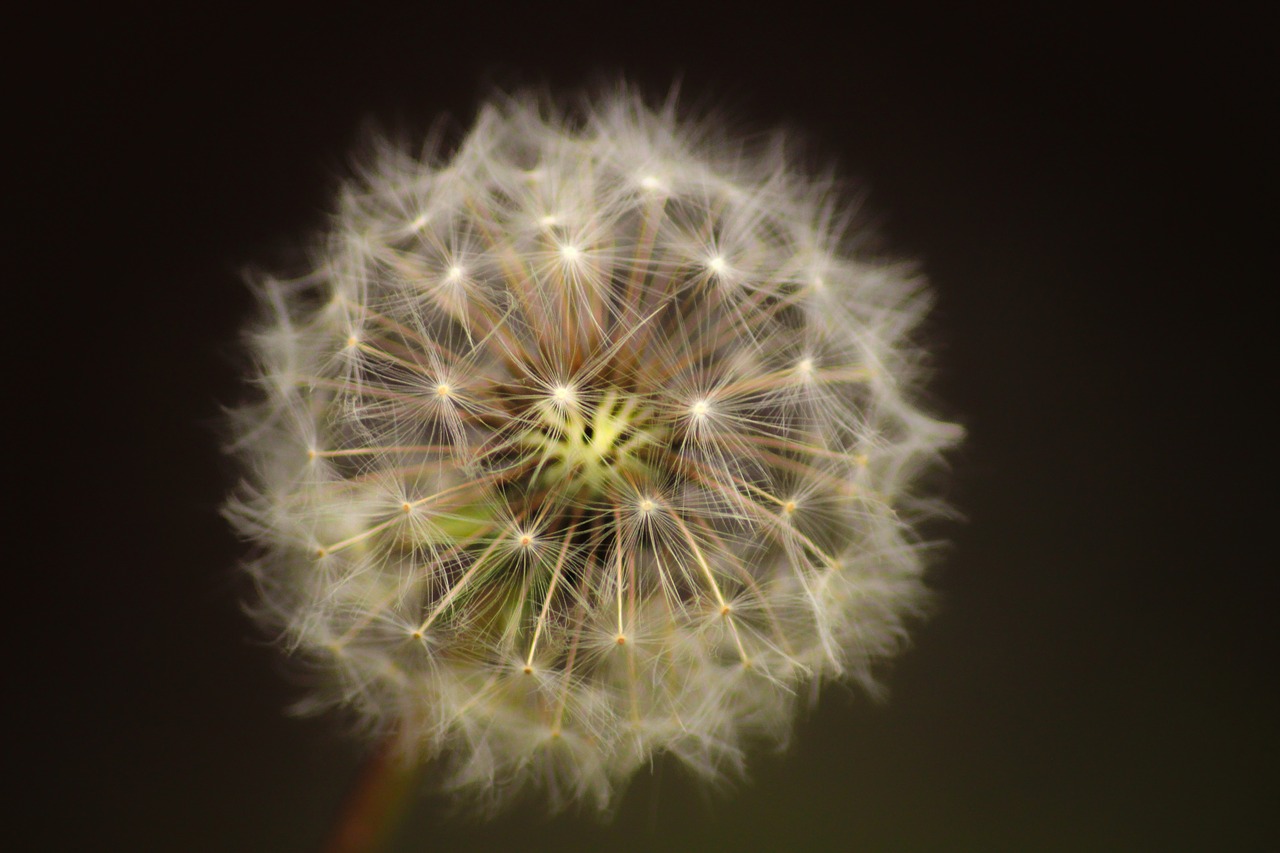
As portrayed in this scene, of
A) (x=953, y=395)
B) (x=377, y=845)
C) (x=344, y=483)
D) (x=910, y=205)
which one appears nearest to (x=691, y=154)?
(x=910, y=205)

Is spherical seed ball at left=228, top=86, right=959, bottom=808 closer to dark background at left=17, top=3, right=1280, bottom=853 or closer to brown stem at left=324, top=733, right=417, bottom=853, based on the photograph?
brown stem at left=324, top=733, right=417, bottom=853

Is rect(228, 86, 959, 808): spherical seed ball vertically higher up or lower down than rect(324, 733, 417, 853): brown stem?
higher up

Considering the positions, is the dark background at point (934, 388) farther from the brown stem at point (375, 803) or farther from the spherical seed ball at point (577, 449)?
the spherical seed ball at point (577, 449)

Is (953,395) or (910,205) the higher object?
(910,205)

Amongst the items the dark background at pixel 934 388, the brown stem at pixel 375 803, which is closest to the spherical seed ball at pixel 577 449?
the brown stem at pixel 375 803

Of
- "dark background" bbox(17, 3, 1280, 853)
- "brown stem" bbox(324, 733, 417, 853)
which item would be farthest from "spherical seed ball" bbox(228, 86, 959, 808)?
"dark background" bbox(17, 3, 1280, 853)

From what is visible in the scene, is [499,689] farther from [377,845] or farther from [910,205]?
[910,205]

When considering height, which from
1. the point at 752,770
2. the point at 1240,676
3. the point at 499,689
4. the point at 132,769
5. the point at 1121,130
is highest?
the point at 1121,130
